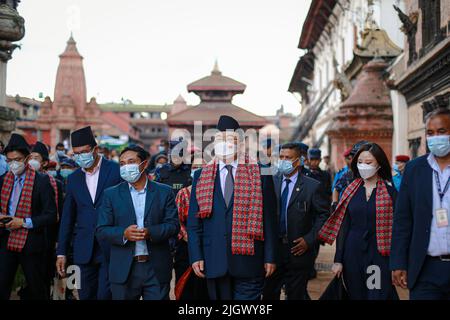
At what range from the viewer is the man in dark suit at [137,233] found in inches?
227

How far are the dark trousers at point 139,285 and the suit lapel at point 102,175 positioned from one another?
3.91 feet

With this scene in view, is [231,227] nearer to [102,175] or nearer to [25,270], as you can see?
[102,175]

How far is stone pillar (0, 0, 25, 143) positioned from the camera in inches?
391

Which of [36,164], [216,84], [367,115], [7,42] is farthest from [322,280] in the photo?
[216,84]

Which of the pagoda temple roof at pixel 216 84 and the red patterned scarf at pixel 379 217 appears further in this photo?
the pagoda temple roof at pixel 216 84

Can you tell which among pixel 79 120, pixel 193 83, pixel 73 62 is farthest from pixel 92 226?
pixel 73 62

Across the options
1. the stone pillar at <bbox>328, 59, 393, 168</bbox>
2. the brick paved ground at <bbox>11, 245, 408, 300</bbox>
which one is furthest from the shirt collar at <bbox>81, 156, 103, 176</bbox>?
the stone pillar at <bbox>328, 59, 393, 168</bbox>

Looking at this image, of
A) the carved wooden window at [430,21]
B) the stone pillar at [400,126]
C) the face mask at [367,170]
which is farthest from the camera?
the stone pillar at [400,126]

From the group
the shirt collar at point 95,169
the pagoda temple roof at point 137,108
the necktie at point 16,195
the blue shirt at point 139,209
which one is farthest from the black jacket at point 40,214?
the pagoda temple roof at point 137,108

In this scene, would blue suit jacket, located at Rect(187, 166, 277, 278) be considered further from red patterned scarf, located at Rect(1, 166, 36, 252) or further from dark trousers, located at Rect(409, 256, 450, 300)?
red patterned scarf, located at Rect(1, 166, 36, 252)

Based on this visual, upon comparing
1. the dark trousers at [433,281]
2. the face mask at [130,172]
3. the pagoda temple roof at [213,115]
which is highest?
the pagoda temple roof at [213,115]

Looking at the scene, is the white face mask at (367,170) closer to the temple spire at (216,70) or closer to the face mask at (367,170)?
the face mask at (367,170)

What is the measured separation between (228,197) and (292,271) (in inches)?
65.1

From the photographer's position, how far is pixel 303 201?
24.0ft
